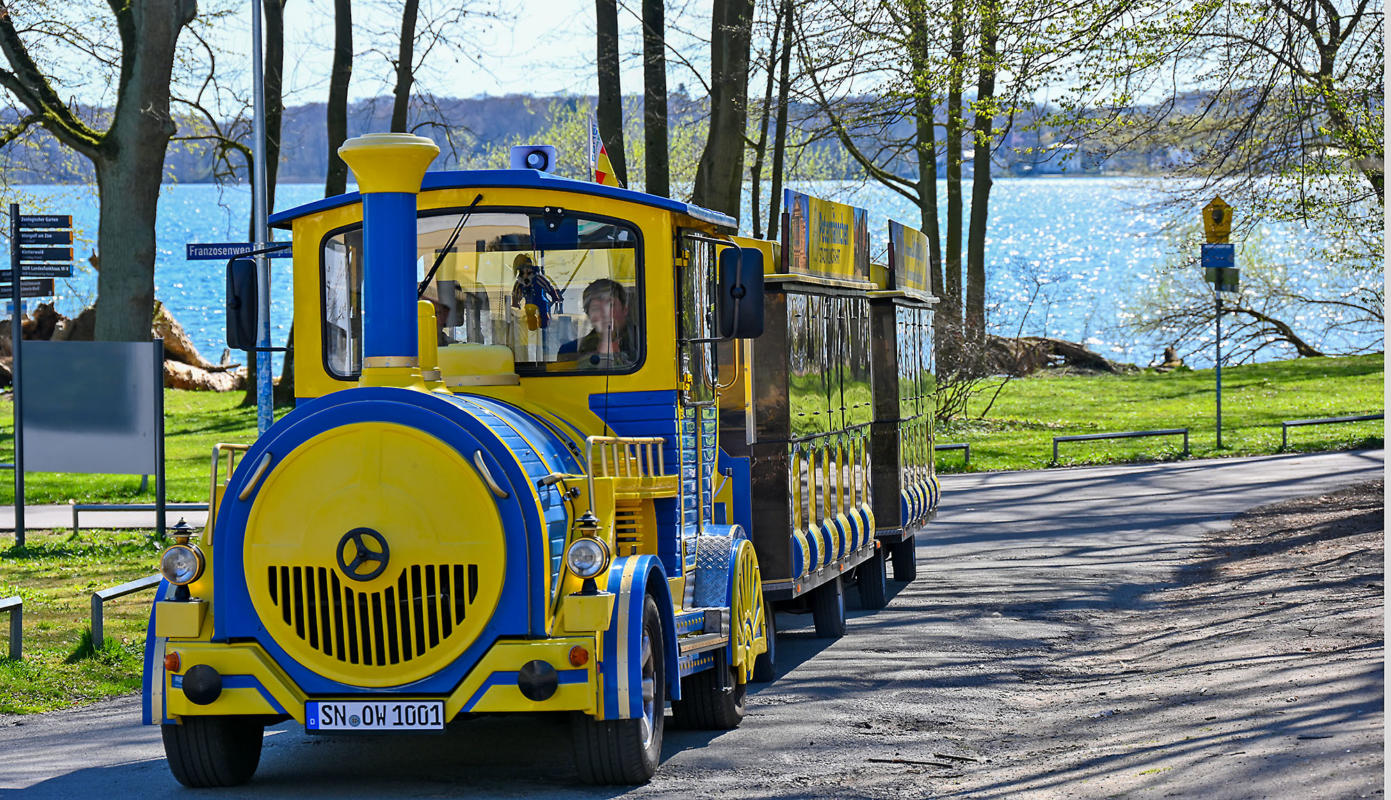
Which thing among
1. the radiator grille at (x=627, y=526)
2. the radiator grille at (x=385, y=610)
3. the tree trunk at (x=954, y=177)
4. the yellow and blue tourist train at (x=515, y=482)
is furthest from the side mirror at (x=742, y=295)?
the tree trunk at (x=954, y=177)

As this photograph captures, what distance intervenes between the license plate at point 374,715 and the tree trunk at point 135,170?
13.4 metres

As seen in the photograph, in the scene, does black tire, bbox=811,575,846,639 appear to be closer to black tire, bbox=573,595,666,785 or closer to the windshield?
the windshield

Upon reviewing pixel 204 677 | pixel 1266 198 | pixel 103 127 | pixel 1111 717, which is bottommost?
pixel 1111 717

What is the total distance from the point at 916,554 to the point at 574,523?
31.2 feet

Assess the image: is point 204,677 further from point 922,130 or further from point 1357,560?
point 922,130

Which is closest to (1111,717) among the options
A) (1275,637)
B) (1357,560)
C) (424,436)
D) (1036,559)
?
(1275,637)

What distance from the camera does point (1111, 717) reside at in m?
8.23

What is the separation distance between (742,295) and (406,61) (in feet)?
72.3

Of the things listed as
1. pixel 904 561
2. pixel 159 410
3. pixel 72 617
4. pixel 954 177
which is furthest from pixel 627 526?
pixel 954 177

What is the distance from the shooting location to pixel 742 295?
8.05 metres

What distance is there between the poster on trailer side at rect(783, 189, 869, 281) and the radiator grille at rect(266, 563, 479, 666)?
4.12 m

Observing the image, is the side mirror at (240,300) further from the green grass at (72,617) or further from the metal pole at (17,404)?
the metal pole at (17,404)

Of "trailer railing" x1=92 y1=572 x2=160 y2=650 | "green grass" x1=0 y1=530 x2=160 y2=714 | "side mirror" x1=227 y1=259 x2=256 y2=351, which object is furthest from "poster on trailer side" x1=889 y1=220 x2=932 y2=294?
"side mirror" x1=227 y1=259 x2=256 y2=351

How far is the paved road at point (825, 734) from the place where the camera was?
7.08 metres
